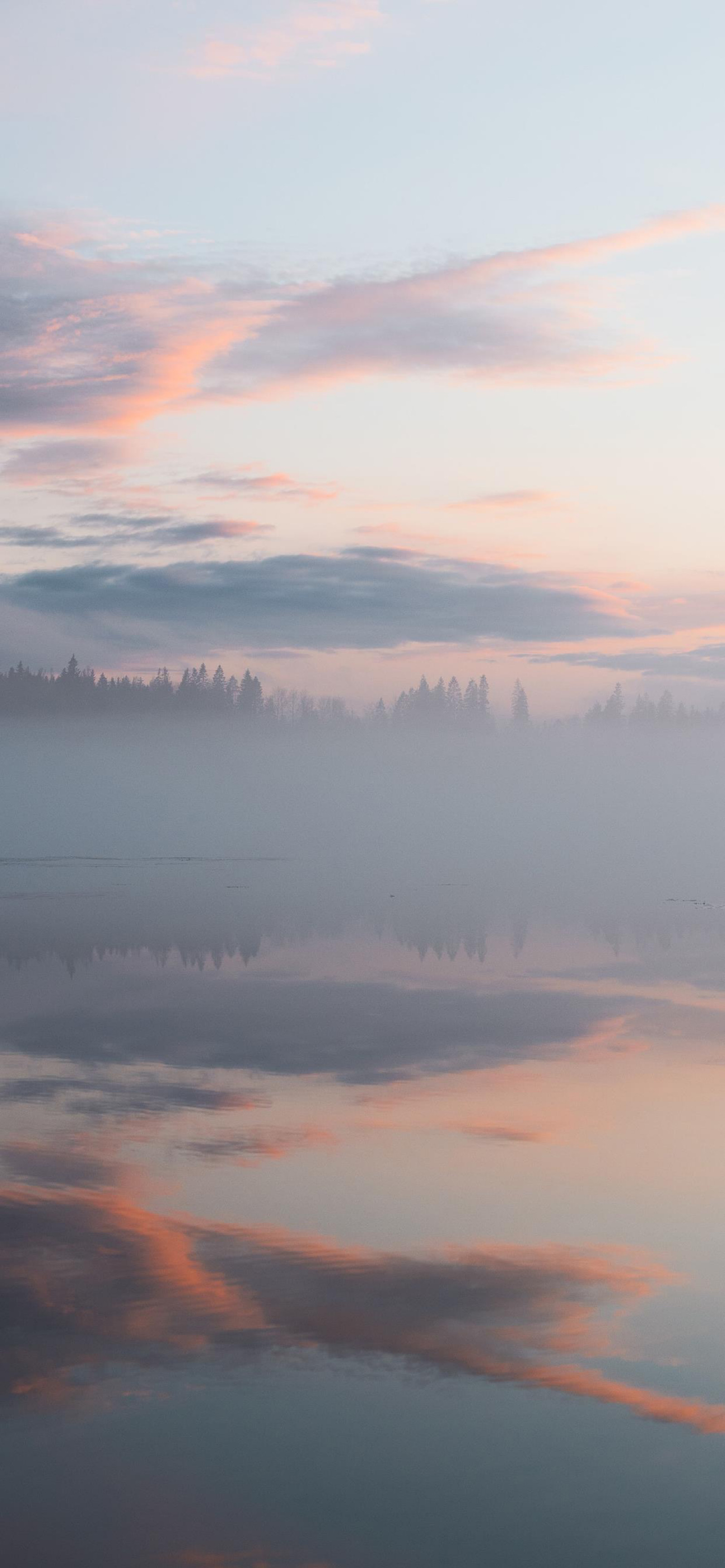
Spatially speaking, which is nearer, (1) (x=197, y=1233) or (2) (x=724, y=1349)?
(2) (x=724, y=1349)

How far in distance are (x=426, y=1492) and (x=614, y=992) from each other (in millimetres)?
27276

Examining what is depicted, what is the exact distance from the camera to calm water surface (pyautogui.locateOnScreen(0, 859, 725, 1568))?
9750 mm

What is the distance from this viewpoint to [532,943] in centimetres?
4978

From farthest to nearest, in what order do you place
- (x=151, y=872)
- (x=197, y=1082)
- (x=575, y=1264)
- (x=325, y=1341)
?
(x=151, y=872)
(x=197, y=1082)
(x=575, y=1264)
(x=325, y=1341)

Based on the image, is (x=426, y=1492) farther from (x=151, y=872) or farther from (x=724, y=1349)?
(x=151, y=872)

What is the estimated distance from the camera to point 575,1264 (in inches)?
585

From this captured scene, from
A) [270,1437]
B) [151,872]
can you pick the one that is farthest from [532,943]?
[151,872]

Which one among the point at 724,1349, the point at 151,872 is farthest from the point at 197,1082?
the point at 151,872

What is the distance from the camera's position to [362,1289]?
45.3 ft

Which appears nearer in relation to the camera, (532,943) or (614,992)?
(614,992)

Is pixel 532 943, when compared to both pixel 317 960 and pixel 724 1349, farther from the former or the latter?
pixel 724 1349

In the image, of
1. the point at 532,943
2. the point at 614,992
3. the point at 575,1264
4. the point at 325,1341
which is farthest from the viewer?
the point at 532,943

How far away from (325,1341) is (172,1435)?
2.14 m

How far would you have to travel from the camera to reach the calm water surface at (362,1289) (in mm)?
9750
